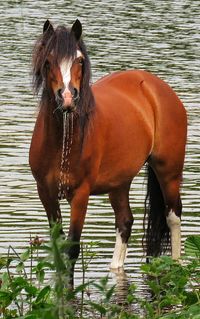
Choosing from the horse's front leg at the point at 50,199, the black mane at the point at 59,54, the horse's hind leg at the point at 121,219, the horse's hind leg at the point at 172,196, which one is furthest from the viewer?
the horse's hind leg at the point at 172,196

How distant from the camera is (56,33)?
30.1 ft

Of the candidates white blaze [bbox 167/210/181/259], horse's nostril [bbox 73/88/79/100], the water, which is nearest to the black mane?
horse's nostril [bbox 73/88/79/100]

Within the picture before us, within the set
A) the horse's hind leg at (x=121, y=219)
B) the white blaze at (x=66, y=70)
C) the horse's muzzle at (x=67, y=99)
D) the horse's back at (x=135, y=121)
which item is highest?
the white blaze at (x=66, y=70)

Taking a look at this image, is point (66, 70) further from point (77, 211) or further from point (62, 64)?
point (77, 211)

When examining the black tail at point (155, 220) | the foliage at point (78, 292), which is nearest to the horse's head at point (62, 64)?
the foliage at point (78, 292)

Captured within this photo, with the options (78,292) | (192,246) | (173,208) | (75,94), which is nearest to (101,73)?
(173,208)

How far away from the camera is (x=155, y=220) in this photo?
10.7 metres

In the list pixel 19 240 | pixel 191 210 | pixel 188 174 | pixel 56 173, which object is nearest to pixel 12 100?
pixel 188 174

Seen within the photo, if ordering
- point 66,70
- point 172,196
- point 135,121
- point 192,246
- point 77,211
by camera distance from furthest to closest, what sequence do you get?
point 172,196 < point 135,121 < point 77,211 < point 66,70 < point 192,246

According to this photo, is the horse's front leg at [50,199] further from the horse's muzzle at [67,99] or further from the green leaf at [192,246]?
the green leaf at [192,246]

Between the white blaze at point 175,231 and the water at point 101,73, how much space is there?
0.92 feet

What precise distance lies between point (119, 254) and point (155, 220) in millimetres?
602

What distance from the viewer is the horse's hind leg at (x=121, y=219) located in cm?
1027

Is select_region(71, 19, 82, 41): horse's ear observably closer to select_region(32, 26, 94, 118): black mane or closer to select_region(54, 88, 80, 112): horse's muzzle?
select_region(32, 26, 94, 118): black mane
